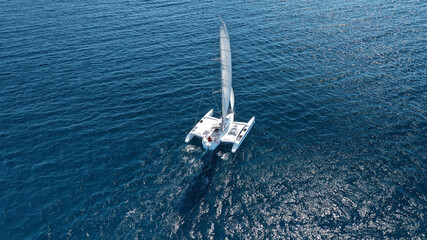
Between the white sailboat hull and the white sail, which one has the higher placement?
the white sail

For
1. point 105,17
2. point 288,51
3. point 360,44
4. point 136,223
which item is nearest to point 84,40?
point 105,17

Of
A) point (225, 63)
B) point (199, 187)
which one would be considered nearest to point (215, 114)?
point (225, 63)

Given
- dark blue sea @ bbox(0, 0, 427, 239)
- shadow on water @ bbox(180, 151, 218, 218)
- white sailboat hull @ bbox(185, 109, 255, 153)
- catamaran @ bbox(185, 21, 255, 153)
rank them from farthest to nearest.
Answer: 1. white sailboat hull @ bbox(185, 109, 255, 153)
2. catamaran @ bbox(185, 21, 255, 153)
3. shadow on water @ bbox(180, 151, 218, 218)
4. dark blue sea @ bbox(0, 0, 427, 239)

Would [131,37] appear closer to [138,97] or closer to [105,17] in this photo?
[105,17]

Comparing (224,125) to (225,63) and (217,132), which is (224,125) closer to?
(217,132)

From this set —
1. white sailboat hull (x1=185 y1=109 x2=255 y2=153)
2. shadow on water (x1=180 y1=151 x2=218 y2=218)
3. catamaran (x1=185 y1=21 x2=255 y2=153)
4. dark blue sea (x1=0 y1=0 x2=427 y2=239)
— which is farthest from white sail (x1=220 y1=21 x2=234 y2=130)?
dark blue sea (x1=0 y1=0 x2=427 y2=239)

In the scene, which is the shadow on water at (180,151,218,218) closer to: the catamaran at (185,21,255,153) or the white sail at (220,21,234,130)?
the catamaran at (185,21,255,153)

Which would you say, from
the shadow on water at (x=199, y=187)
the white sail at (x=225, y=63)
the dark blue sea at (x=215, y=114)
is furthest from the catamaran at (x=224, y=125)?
the shadow on water at (x=199, y=187)
